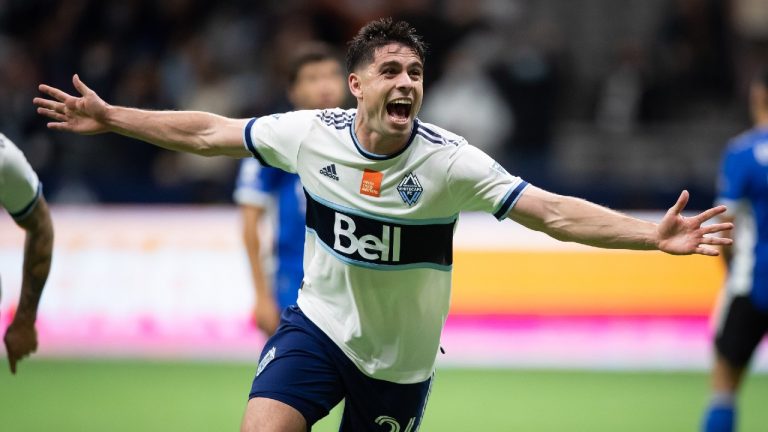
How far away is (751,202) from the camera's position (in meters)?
7.40

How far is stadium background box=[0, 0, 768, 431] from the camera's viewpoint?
9.73 meters

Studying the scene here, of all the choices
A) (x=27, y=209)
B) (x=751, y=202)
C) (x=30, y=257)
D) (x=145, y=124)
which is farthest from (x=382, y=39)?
(x=751, y=202)

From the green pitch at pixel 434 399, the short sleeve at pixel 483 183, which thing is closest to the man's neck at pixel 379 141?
the short sleeve at pixel 483 183

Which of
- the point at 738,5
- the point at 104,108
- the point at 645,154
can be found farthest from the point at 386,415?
the point at 738,5

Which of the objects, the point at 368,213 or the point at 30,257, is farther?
the point at 30,257

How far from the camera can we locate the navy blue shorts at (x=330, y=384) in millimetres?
5180

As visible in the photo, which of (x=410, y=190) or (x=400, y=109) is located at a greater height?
(x=400, y=109)

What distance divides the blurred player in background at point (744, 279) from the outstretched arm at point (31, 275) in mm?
3988

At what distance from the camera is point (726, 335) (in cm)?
738

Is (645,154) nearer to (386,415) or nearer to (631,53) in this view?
(631,53)

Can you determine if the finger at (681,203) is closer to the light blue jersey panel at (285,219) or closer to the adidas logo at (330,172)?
the adidas logo at (330,172)

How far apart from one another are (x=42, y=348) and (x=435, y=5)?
20.6 feet

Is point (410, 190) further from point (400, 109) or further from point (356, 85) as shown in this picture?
point (356, 85)

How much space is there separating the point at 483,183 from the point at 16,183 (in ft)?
6.64
